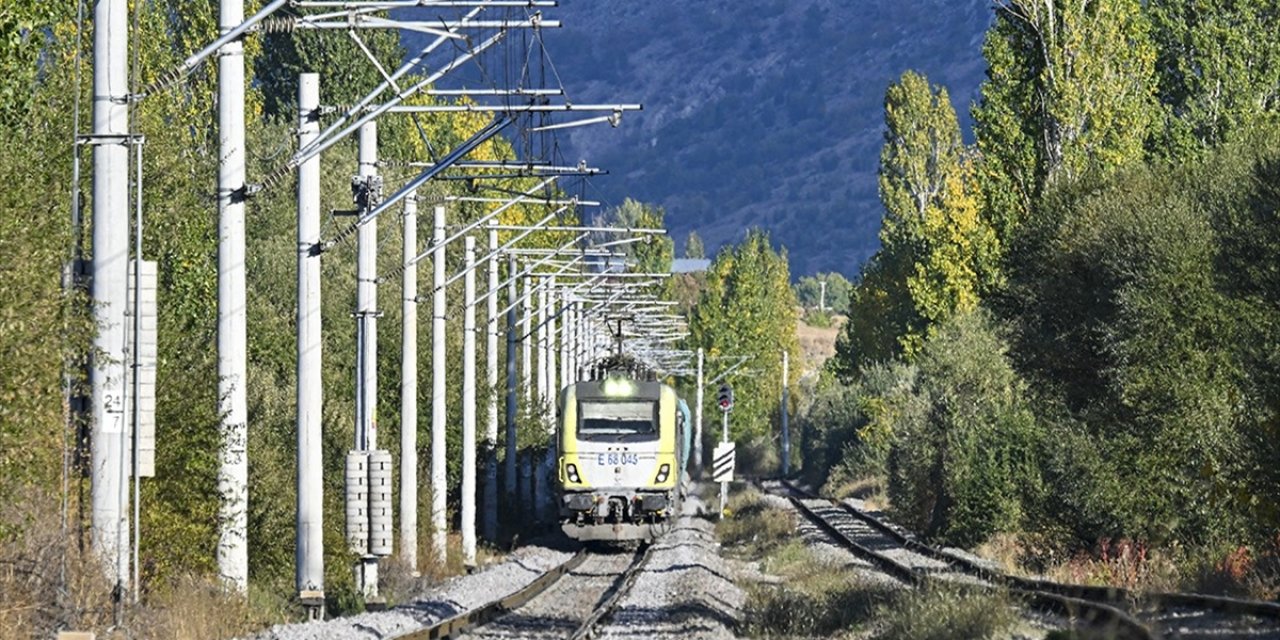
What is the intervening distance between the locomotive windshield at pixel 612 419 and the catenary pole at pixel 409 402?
10.7m

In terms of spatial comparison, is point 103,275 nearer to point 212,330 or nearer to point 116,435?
point 116,435

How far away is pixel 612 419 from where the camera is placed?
45.9m


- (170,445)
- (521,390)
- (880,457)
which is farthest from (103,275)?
(880,457)

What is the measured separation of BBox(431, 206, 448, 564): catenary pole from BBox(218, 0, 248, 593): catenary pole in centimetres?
1429

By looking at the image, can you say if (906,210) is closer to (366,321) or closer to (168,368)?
(366,321)

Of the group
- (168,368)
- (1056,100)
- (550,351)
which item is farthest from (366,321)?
(550,351)

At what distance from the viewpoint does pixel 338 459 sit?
3609 centimetres

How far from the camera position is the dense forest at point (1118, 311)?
96.8 feet

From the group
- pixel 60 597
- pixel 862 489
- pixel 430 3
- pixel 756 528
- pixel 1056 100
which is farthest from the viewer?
pixel 862 489

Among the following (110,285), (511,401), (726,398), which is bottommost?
(110,285)

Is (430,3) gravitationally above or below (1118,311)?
above

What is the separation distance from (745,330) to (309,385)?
101819 mm

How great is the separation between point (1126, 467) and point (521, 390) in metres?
27.8

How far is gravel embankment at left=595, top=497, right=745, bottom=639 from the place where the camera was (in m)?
23.9
